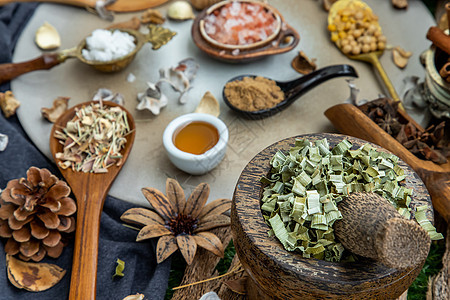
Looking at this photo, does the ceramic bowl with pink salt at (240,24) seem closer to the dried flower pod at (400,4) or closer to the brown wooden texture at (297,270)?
the dried flower pod at (400,4)

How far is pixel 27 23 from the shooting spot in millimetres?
2092

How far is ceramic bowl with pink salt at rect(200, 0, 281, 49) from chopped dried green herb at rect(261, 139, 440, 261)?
88 cm

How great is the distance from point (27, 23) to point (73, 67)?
40 cm

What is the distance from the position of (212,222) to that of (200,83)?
73cm

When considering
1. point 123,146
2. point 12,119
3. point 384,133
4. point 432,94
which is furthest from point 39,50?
point 432,94

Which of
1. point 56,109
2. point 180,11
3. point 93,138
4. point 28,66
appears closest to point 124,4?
point 180,11

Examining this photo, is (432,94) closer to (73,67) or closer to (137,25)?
(137,25)

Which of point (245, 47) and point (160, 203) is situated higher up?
point (245, 47)

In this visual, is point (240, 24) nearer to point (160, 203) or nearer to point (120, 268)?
point (160, 203)

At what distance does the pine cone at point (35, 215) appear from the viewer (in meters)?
1.31

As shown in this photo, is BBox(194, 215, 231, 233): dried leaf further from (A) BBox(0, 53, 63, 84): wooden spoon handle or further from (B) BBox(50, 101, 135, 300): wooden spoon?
(A) BBox(0, 53, 63, 84): wooden spoon handle

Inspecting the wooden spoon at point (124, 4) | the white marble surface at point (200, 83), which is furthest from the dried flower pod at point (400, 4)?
the wooden spoon at point (124, 4)

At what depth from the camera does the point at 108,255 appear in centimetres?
138

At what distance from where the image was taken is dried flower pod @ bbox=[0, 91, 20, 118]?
5.64ft
